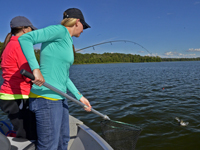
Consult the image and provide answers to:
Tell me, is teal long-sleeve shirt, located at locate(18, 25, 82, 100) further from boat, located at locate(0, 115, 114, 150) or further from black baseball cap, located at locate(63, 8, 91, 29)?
boat, located at locate(0, 115, 114, 150)

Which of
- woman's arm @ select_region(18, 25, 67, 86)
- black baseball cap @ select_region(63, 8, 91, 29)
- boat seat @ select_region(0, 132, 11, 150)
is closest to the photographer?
woman's arm @ select_region(18, 25, 67, 86)

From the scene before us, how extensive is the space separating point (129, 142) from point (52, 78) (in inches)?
92.8

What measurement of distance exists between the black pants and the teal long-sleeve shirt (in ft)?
1.87

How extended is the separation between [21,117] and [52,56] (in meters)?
1.10

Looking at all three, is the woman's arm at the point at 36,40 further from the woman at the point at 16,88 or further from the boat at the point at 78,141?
the boat at the point at 78,141

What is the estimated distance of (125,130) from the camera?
3.03 m

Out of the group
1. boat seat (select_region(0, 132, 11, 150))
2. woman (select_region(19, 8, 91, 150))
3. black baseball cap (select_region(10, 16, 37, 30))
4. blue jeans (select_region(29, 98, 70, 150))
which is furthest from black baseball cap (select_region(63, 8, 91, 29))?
boat seat (select_region(0, 132, 11, 150))

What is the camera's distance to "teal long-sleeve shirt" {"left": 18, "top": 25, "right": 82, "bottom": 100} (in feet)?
5.77

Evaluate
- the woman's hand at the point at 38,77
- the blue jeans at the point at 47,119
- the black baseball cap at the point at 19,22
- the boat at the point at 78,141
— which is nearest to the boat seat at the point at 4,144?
the boat at the point at 78,141

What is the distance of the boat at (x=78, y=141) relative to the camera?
8.11 ft

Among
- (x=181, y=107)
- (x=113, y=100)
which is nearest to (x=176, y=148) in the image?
(x=181, y=107)

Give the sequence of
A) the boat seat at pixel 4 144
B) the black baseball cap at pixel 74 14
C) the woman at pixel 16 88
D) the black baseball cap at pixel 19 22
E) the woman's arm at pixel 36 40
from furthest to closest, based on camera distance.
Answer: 1. the black baseball cap at pixel 19 22
2. the woman at pixel 16 88
3. the black baseball cap at pixel 74 14
4. the boat seat at pixel 4 144
5. the woman's arm at pixel 36 40

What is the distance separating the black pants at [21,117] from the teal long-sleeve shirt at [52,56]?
571mm

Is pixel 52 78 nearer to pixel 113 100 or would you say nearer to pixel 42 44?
pixel 42 44
